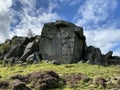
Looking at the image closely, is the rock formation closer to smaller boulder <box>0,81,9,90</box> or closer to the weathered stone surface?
the weathered stone surface

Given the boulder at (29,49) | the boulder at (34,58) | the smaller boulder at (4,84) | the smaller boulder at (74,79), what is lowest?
the smaller boulder at (4,84)

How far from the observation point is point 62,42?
87.9 m

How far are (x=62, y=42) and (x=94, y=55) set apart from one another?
935 cm

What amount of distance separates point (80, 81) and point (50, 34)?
122ft

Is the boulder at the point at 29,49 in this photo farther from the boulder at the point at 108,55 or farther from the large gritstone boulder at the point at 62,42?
the boulder at the point at 108,55

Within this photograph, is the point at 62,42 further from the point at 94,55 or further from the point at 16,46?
the point at 16,46

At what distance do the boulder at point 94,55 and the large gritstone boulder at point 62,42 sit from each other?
245 cm

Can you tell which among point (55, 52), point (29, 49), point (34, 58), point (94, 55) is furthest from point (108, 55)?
point (29, 49)

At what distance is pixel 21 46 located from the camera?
92.1 m

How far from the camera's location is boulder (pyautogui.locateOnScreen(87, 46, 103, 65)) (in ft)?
279

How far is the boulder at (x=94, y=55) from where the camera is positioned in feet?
279

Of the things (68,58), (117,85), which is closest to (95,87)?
(117,85)

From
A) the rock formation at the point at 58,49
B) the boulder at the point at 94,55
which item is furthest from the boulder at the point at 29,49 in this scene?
the boulder at the point at 94,55

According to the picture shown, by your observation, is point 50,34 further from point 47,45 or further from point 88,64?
point 88,64
